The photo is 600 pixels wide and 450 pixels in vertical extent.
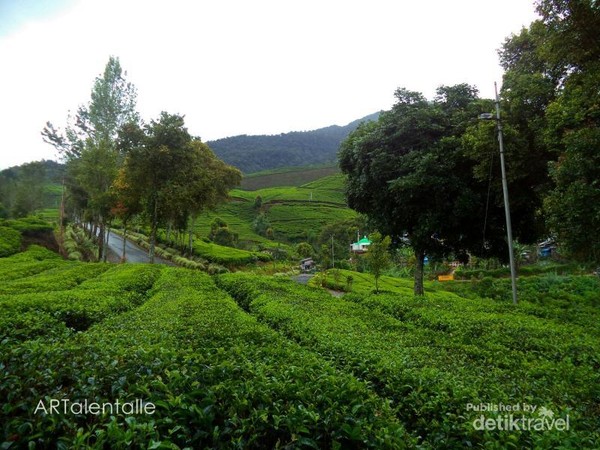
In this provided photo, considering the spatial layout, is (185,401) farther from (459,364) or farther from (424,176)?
(424,176)

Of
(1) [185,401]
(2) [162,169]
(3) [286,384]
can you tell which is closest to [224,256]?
(2) [162,169]

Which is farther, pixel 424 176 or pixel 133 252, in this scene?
pixel 133 252

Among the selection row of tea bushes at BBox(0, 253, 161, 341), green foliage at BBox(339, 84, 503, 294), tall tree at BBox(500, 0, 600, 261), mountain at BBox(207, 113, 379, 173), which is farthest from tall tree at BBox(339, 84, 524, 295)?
mountain at BBox(207, 113, 379, 173)

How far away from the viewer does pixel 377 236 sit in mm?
18219

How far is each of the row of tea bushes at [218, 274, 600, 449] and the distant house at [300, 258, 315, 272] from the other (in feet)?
102

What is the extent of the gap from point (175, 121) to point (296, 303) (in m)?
19.0

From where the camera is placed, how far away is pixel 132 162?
2503 centimetres

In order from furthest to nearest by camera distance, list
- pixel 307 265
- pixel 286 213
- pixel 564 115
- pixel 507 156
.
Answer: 1. pixel 286 213
2. pixel 307 265
3. pixel 507 156
4. pixel 564 115

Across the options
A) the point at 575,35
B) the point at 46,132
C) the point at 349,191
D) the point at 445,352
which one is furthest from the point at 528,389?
the point at 46,132

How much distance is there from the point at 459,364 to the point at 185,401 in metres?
4.46

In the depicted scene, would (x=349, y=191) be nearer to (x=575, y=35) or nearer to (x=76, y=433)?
(x=575, y=35)

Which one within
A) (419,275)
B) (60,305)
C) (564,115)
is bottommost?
(419,275)

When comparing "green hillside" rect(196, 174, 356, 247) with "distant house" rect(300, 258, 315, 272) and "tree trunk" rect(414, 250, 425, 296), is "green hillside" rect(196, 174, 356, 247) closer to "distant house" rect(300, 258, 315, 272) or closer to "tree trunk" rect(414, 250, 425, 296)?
"distant house" rect(300, 258, 315, 272)

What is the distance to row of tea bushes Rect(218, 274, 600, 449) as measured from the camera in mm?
3361
